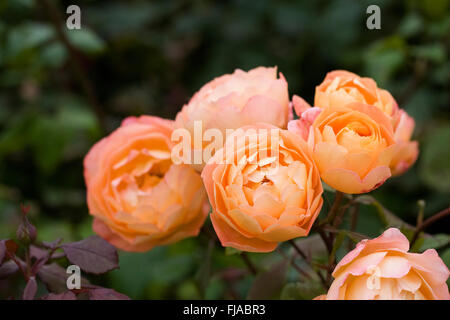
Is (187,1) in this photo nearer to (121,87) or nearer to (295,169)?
(121,87)

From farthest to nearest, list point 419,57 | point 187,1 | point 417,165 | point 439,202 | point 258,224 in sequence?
point 187,1 < point 417,165 < point 439,202 < point 419,57 < point 258,224

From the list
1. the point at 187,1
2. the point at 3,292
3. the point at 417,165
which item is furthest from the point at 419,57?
the point at 3,292

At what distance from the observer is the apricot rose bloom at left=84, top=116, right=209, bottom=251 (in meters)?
0.47

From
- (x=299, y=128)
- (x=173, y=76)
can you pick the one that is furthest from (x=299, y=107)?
(x=173, y=76)

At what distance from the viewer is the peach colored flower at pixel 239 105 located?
0.43m

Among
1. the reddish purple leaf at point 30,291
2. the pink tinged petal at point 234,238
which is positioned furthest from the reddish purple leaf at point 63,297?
the pink tinged petal at point 234,238

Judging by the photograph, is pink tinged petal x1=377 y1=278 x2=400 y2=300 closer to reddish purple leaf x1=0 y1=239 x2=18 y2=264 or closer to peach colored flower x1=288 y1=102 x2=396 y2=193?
peach colored flower x1=288 y1=102 x2=396 y2=193

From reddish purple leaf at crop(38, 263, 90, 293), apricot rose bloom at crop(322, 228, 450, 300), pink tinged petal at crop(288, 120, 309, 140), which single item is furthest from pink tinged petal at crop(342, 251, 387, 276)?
reddish purple leaf at crop(38, 263, 90, 293)

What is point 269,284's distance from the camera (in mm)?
522

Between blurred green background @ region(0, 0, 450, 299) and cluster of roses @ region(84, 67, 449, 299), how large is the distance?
151 millimetres

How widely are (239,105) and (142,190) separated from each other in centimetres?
14

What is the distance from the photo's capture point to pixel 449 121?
3.98 ft

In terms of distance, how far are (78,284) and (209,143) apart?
171 millimetres

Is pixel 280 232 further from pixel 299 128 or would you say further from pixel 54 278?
pixel 54 278
